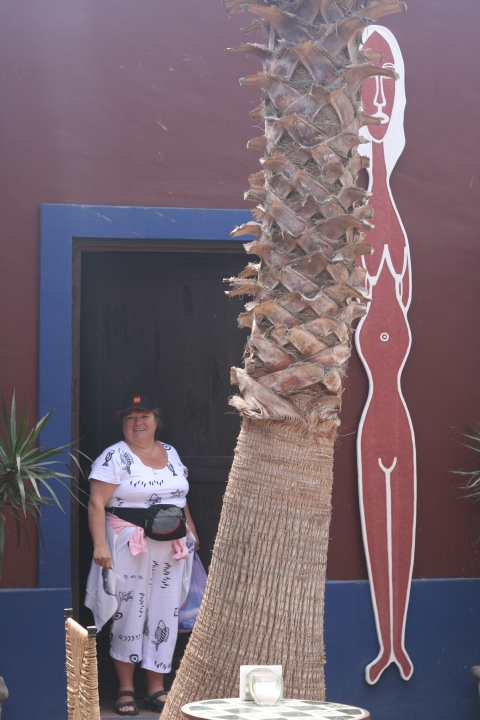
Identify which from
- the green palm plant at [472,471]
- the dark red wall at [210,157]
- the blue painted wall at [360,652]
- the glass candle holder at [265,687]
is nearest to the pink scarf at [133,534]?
the blue painted wall at [360,652]

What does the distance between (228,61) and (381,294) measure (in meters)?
1.53

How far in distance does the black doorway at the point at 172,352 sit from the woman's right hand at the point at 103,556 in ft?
2.36

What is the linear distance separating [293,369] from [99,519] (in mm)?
2551

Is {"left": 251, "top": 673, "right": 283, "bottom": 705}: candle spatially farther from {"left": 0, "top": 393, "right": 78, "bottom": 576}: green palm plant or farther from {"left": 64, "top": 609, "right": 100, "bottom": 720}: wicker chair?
{"left": 0, "top": 393, "right": 78, "bottom": 576}: green palm plant

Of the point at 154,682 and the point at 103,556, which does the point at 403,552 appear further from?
the point at 103,556

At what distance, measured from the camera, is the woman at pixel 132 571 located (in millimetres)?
5898

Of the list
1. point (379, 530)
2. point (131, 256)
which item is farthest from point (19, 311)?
point (379, 530)

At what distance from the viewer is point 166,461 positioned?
612 cm

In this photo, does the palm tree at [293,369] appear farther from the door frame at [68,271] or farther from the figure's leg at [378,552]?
the figure's leg at [378,552]

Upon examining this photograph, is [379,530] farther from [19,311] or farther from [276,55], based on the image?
[276,55]

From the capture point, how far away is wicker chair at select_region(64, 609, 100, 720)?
3506 mm

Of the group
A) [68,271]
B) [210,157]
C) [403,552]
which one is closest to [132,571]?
[403,552]

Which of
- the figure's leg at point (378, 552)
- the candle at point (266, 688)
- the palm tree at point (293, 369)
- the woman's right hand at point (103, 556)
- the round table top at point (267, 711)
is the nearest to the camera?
the round table top at point (267, 711)

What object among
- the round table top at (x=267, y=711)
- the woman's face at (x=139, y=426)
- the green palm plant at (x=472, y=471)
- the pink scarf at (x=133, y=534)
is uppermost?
the woman's face at (x=139, y=426)
